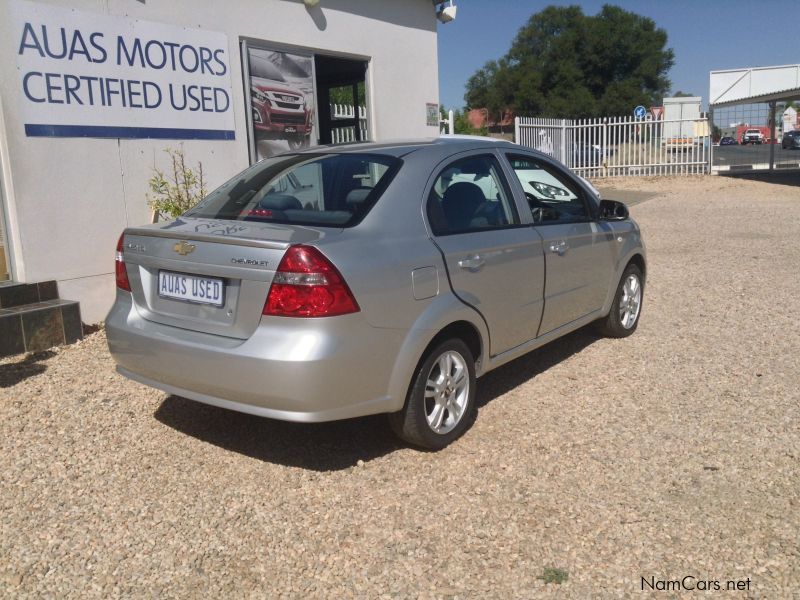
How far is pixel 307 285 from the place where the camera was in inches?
132

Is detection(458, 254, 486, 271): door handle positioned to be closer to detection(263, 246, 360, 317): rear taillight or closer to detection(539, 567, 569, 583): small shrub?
detection(263, 246, 360, 317): rear taillight

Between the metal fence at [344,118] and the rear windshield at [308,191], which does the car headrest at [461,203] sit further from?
the metal fence at [344,118]

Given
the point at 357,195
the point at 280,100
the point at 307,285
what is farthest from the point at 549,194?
the point at 280,100

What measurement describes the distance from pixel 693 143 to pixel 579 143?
390 centimetres

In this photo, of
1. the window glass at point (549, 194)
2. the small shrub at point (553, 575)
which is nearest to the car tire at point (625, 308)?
the window glass at point (549, 194)

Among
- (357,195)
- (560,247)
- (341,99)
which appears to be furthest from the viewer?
(341,99)

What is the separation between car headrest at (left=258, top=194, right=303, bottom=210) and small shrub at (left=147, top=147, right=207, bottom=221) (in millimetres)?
3053

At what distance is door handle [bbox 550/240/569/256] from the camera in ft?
16.1

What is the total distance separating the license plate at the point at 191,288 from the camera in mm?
3611

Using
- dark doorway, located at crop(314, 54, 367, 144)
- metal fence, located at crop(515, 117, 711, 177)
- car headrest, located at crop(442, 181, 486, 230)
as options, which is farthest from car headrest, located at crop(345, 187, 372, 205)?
metal fence, located at crop(515, 117, 711, 177)

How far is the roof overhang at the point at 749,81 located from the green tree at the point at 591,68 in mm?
14415

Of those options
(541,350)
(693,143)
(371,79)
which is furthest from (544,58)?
(541,350)

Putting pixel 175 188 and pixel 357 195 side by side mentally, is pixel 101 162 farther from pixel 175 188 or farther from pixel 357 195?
pixel 357 195

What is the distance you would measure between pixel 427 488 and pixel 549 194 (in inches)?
119
